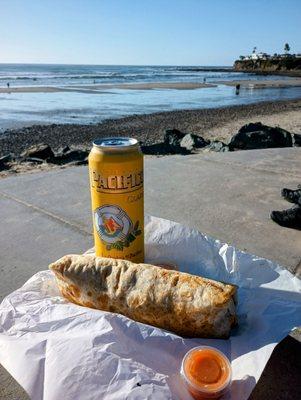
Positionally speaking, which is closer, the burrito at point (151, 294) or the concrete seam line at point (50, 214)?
the burrito at point (151, 294)

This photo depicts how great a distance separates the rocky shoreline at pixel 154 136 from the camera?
7.64 m

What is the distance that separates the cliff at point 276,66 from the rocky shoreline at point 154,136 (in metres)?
64.8

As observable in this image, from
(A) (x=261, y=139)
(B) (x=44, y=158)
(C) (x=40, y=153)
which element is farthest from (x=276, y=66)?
(B) (x=44, y=158)

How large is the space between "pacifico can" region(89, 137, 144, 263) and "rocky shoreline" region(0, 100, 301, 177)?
5.03 metres

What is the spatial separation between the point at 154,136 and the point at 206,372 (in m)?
11.6

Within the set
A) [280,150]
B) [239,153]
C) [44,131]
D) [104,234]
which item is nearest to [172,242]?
[104,234]

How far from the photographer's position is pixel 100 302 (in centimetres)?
153

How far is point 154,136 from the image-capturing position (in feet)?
40.9

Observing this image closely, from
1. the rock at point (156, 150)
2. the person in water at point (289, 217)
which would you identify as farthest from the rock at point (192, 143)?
the person in water at point (289, 217)

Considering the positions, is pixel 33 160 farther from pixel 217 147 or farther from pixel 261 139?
pixel 261 139

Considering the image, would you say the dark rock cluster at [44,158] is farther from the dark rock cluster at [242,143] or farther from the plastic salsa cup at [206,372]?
the plastic salsa cup at [206,372]

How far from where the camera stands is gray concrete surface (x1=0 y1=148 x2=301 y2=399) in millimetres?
2368

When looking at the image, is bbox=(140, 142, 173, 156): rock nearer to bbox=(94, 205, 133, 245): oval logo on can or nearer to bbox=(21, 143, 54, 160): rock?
bbox=(21, 143, 54, 160): rock

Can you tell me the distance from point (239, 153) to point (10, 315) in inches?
155
